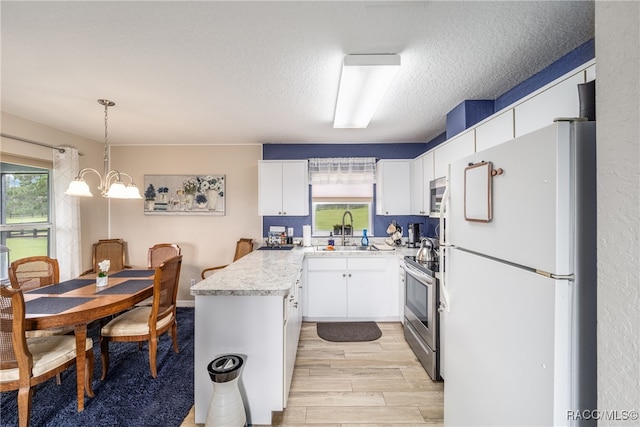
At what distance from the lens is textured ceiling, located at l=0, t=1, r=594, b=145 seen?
1.30m

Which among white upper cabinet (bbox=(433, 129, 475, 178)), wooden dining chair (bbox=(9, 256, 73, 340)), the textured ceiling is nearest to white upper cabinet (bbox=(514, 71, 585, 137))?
the textured ceiling

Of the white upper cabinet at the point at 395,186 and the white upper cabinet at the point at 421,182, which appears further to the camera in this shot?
the white upper cabinet at the point at 395,186

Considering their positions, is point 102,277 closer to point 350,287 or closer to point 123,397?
point 123,397

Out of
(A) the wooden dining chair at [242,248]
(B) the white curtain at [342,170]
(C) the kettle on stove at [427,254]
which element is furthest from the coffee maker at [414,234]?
(A) the wooden dining chair at [242,248]

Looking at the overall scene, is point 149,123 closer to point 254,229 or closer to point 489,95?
point 254,229

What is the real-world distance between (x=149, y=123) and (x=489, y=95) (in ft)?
11.3

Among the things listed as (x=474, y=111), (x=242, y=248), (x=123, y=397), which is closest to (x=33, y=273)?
(x=123, y=397)

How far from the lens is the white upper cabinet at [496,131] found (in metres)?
1.71

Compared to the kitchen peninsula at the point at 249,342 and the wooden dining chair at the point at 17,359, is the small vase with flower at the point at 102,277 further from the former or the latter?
the kitchen peninsula at the point at 249,342

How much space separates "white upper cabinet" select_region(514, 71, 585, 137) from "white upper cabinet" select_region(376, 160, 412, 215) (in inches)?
74.1

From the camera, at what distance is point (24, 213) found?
2.84 m

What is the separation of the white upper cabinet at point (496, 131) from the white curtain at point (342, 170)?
5.85 ft

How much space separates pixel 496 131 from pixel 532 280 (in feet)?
4.21

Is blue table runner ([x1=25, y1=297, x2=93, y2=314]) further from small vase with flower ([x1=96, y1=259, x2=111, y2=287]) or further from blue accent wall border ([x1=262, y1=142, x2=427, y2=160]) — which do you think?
blue accent wall border ([x1=262, y1=142, x2=427, y2=160])
